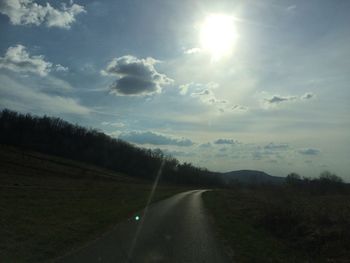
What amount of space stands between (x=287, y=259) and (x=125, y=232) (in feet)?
22.3

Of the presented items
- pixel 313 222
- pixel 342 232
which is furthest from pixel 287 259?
pixel 313 222

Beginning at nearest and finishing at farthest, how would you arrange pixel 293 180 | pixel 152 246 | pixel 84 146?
pixel 152 246, pixel 293 180, pixel 84 146

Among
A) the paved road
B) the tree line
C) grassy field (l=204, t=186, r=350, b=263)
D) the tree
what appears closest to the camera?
the paved road

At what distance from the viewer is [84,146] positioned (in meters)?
152

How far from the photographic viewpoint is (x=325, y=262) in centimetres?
Answer: 1152

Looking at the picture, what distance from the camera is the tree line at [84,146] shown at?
127m

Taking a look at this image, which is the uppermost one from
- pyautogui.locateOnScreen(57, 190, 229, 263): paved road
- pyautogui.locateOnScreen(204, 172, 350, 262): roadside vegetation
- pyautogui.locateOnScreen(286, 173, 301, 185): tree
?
pyautogui.locateOnScreen(286, 173, 301, 185): tree

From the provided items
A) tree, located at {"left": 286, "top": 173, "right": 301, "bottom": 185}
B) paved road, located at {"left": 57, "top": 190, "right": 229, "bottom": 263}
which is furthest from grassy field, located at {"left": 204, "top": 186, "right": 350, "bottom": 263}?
tree, located at {"left": 286, "top": 173, "right": 301, "bottom": 185}

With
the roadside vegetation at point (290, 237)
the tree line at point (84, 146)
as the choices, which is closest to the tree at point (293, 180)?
the tree line at point (84, 146)

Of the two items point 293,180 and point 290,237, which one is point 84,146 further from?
point 290,237

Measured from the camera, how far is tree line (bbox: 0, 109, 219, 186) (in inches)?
4990

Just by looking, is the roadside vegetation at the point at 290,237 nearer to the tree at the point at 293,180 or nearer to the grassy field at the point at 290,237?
the grassy field at the point at 290,237

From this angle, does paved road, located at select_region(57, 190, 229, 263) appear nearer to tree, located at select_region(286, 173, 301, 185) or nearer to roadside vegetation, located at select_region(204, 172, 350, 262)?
roadside vegetation, located at select_region(204, 172, 350, 262)

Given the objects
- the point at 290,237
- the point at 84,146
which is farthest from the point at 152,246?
the point at 84,146
